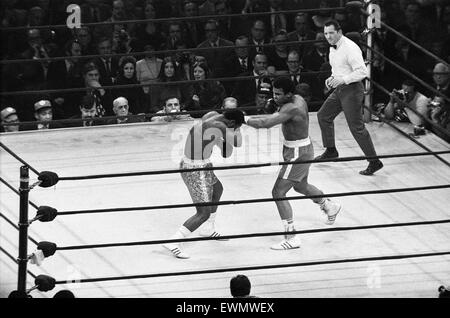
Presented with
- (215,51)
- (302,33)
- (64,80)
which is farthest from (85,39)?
(302,33)

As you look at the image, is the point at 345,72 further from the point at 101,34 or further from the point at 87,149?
the point at 101,34

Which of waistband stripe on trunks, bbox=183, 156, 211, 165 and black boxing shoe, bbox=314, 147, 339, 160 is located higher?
waistband stripe on trunks, bbox=183, 156, 211, 165

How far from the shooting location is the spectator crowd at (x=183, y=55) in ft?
35.3

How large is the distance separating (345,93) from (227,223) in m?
1.44

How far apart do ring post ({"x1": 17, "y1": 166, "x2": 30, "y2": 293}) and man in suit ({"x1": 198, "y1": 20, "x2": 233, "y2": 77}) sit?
421 centimetres

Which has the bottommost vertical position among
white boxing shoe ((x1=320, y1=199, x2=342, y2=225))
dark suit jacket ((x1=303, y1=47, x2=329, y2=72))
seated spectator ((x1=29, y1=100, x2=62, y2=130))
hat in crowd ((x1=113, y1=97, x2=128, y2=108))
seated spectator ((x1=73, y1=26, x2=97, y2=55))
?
white boxing shoe ((x1=320, y1=199, x2=342, y2=225))

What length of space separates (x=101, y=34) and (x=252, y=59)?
1.45 meters

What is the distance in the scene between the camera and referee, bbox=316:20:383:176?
9148mm

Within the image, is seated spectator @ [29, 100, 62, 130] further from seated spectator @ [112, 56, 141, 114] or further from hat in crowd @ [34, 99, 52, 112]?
seated spectator @ [112, 56, 141, 114]

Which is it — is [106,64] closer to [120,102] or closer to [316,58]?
[120,102]

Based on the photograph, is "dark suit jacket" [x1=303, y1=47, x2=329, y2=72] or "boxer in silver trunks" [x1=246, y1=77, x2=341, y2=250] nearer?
"boxer in silver trunks" [x1=246, y1=77, x2=341, y2=250]

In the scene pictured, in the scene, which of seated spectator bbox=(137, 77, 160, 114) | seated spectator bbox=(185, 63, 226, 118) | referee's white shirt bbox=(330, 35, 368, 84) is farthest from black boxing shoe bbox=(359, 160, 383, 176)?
seated spectator bbox=(137, 77, 160, 114)
